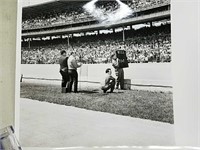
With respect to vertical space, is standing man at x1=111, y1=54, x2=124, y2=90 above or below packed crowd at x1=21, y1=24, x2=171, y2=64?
below

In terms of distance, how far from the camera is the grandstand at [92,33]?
1312mm

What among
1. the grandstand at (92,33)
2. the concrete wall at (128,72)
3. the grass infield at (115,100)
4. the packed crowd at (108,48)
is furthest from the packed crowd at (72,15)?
the grass infield at (115,100)

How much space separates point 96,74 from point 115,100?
0.18m

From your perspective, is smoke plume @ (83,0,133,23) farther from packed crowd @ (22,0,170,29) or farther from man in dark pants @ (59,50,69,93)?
man in dark pants @ (59,50,69,93)

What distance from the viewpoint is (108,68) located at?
1325 millimetres

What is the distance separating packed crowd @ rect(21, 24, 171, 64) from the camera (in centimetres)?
131

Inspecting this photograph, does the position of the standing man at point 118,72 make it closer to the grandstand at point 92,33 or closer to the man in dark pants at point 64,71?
the grandstand at point 92,33

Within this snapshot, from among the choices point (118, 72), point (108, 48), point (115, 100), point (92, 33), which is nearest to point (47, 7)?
point (92, 33)

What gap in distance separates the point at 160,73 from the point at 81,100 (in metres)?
0.47

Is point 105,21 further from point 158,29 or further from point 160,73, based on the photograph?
point 160,73

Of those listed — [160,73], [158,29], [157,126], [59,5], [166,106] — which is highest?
[59,5]

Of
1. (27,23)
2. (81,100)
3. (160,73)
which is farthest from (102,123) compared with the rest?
(27,23)

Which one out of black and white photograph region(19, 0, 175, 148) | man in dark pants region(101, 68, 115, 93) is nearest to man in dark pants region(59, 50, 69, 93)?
black and white photograph region(19, 0, 175, 148)

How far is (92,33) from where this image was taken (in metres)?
1.35
